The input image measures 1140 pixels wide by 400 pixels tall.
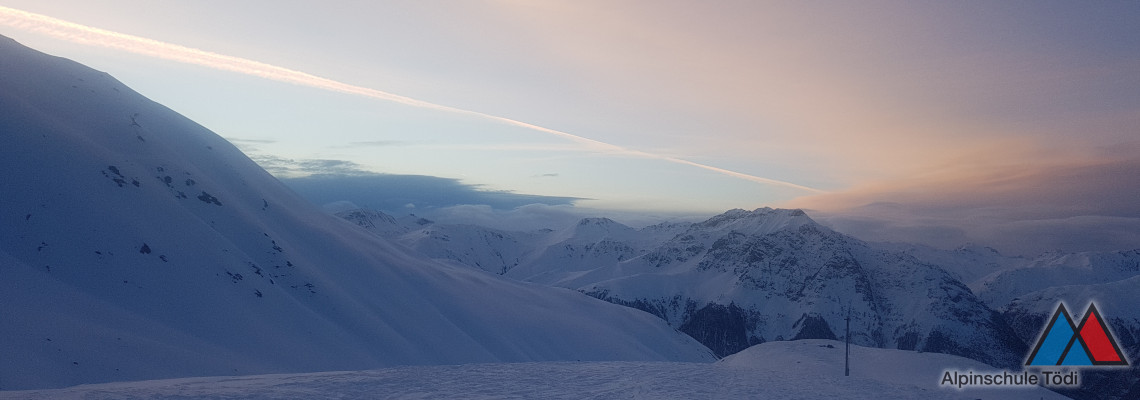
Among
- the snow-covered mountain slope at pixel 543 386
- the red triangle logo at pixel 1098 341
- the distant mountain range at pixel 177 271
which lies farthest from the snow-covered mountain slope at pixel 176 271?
the red triangle logo at pixel 1098 341

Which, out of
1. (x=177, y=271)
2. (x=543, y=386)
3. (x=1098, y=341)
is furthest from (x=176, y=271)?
(x=1098, y=341)

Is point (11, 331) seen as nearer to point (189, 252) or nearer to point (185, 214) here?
point (189, 252)

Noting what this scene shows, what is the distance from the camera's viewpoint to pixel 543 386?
20.9 metres

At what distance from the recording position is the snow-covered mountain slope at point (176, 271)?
4422cm

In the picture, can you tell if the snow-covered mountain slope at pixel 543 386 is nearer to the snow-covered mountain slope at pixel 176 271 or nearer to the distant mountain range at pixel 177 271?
the snow-covered mountain slope at pixel 176 271

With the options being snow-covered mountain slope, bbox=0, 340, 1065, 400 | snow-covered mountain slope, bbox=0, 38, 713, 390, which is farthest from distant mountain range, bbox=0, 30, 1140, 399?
snow-covered mountain slope, bbox=0, 340, 1065, 400

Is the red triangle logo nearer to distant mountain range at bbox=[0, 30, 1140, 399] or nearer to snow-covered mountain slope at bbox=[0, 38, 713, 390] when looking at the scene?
snow-covered mountain slope at bbox=[0, 38, 713, 390]

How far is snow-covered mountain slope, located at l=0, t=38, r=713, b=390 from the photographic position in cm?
4422

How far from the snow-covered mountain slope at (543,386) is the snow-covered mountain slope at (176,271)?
2282 centimetres

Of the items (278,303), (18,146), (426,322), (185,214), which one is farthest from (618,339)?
(18,146)

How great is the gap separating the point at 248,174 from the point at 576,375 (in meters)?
82.2

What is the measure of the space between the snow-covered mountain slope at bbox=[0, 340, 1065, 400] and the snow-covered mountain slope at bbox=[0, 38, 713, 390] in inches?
898

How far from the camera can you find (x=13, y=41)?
7650cm

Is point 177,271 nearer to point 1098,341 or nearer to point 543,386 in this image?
point 543,386
